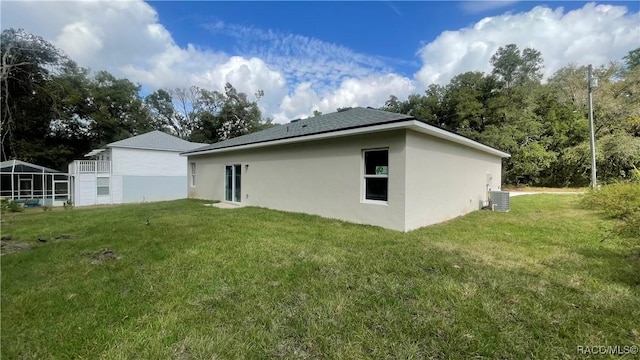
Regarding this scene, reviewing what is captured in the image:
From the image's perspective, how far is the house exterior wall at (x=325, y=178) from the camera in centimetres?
681

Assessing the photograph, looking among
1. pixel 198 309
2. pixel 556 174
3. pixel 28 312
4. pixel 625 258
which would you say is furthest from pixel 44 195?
pixel 556 174

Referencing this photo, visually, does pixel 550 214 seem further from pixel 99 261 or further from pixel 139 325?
pixel 99 261

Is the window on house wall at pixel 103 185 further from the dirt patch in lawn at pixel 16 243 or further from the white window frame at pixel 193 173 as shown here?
the dirt patch in lawn at pixel 16 243

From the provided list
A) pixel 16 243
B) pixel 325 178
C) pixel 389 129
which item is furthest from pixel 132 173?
pixel 389 129

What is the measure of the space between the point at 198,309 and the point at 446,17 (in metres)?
11.4

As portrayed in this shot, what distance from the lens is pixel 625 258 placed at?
14.7 ft

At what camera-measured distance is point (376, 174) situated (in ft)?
23.8

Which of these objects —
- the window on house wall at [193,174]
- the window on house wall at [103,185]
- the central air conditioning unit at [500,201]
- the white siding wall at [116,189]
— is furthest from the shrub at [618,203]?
the window on house wall at [103,185]

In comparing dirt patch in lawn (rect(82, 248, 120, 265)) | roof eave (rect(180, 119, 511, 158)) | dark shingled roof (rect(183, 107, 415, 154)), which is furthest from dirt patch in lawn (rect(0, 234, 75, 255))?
dark shingled roof (rect(183, 107, 415, 154))

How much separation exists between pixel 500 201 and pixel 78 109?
118 feet

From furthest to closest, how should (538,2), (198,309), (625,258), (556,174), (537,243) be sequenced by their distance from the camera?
(556,174)
(538,2)
(537,243)
(625,258)
(198,309)

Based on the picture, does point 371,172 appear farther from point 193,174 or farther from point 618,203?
point 193,174

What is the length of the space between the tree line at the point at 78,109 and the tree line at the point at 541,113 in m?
23.0

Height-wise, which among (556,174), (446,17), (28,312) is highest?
(446,17)
